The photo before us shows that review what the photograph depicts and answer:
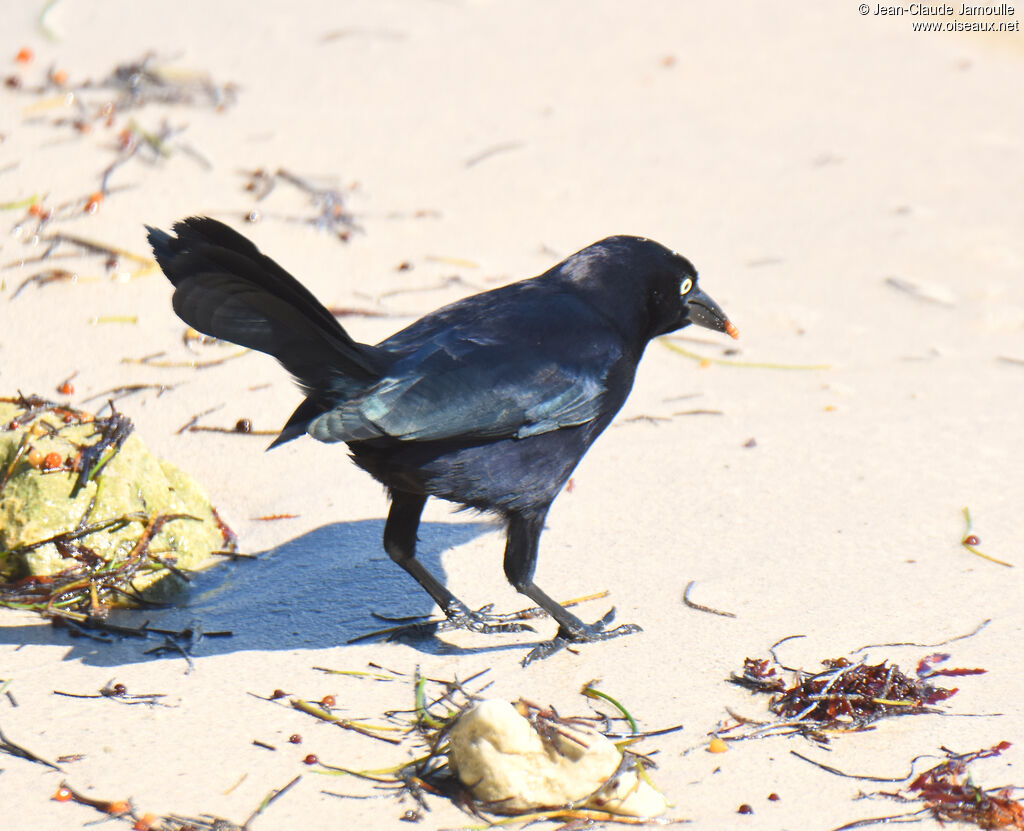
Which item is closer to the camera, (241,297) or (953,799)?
(953,799)

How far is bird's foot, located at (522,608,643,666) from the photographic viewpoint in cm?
365

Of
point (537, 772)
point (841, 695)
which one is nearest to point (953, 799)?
point (841, 695)

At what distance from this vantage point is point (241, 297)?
10.9 ft

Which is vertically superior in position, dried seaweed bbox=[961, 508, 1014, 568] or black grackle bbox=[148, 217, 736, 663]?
black grackle bbox=[148, 217, 736, 663]

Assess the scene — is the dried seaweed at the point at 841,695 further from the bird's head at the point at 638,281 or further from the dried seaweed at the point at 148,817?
the bird's head at the point at 638,281

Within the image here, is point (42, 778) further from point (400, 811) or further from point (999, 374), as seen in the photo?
point (999, 374)

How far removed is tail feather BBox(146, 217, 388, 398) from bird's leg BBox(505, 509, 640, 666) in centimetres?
79

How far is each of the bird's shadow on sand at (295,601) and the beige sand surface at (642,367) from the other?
15 millimetres

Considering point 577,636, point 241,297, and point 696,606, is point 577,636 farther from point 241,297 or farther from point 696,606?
point 241,297

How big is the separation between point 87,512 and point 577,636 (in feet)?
5.22

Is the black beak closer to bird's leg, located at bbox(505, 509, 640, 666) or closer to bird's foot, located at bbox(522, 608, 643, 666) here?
bird's leg, located at bbox(505, 509, 640, 666)

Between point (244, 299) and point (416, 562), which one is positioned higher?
point (244, 299)

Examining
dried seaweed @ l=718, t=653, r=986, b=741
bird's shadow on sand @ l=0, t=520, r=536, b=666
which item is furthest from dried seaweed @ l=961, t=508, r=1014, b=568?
bird's shadow on sand @ l=0, t=520, r=536, b=666

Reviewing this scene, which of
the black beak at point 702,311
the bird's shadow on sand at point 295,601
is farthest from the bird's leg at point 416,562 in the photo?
the black beak at point 702,311
